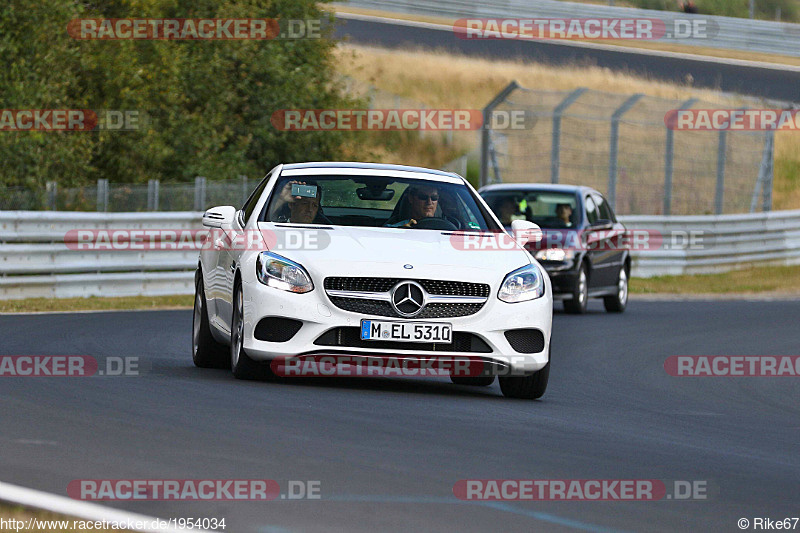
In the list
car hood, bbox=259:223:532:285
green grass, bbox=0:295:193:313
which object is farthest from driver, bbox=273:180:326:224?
green grass, bbox=0:295:193:313

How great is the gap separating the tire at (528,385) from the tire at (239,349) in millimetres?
→ 1620

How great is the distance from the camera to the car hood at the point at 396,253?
9.56 m

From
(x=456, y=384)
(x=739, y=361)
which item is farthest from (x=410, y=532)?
(x=739, y=361)

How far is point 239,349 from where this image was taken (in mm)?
10016

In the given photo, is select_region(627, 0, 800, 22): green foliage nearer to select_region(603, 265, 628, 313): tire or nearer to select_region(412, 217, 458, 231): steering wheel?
select_region(603, 265, 628, 313): tire

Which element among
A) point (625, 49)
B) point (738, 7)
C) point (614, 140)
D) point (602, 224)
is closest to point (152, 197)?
point (602, 224)

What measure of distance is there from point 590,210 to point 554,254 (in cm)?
140

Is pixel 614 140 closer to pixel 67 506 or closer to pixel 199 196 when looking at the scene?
pixel 199 196

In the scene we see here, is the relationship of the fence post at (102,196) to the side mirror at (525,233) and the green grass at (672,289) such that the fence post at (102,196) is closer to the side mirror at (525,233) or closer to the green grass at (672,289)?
the green grass at (672,289)

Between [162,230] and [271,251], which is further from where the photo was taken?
[162,230]

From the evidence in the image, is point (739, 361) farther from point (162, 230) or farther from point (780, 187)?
point (780, 187)

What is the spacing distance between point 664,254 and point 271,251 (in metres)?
19.1

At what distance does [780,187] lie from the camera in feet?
134

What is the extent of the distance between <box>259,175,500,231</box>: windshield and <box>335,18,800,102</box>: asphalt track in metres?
31.7
